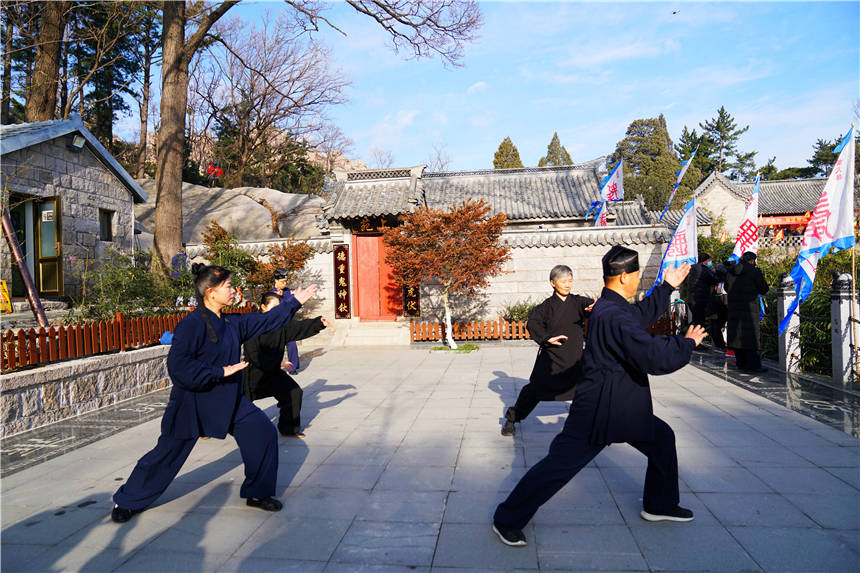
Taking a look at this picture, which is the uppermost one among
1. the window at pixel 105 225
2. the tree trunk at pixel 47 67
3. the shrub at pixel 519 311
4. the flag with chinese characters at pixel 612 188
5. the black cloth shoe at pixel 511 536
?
the tree trunk at pixel 47 67

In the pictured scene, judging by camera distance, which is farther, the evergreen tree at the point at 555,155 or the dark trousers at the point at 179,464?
the evergreen tree at the point at 555,155

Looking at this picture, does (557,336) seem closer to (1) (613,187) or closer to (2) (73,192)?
(1) (613,187)

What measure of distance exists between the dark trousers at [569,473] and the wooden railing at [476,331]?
8.89m

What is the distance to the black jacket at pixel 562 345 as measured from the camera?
4.81 m

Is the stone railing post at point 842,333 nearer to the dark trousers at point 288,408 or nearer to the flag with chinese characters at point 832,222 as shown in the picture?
the flag with chinese characters at point 832,222

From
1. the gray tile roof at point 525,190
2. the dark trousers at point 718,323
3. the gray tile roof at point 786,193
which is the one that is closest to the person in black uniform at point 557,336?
the dark trousers at point 718,323

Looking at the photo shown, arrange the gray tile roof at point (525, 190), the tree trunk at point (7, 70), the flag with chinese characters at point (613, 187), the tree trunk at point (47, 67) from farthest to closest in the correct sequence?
the tree trunk at point (7, 70), the gray tile roof at point (525, 190), the flag with chinese characters at point (613, 187), the tree trunk at point (47, 67)

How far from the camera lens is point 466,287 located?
474 inches

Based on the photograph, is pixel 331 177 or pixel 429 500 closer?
pixel 429 500

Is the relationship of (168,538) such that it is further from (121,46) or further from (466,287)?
(121,46)

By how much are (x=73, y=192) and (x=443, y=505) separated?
12899 millimetres

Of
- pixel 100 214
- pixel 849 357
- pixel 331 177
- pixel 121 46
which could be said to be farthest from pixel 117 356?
pixel 121 46

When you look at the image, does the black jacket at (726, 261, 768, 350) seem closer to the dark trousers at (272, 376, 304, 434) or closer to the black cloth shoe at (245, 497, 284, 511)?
the dark trousers at (272, 376, 304, 434)

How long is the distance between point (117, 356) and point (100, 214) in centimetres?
822
